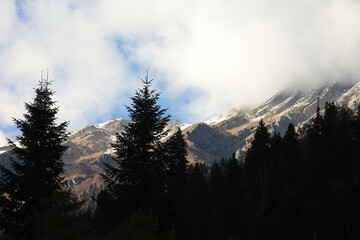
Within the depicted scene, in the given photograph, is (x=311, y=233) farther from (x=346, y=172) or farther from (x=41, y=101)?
(x=41, y=101)

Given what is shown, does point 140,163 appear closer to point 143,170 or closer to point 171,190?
point 143,170

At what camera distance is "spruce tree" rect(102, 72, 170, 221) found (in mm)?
21188

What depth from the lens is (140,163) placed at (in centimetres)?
2178

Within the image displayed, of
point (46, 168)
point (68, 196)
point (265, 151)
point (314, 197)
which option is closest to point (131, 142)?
point (46, 168)

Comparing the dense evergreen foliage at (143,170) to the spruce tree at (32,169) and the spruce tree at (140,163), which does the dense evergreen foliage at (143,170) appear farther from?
the spruce tree at (32,169)

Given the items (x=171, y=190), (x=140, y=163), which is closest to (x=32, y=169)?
(x=140, y=163)

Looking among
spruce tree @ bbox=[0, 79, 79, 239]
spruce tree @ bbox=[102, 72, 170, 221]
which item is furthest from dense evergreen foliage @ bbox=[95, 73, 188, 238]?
spruce tree @ bbox=[0, 79, 79, 239]

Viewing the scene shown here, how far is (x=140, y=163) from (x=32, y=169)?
22.3 feet


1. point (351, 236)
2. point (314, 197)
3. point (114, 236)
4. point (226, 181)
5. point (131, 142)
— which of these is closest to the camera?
point (114, 236)

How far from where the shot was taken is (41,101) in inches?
844

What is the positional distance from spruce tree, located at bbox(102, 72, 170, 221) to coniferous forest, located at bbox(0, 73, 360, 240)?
0.07 m

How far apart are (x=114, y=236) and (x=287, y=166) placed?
45144 mm

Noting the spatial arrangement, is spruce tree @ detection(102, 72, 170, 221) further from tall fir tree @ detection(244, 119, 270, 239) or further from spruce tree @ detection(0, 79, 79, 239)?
tall fir tree @ detection(244, 119, 270, 239)

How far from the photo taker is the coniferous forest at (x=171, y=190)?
51.4 feet
